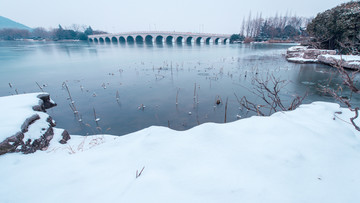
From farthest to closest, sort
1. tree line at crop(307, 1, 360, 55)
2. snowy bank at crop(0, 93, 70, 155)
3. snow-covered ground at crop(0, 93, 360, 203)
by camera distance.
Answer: tree line at crop(307, 1, 360, 55), snowy bank at crop(0, 93, 70, 155), snow-covered ground at crop(0, 93, 360, 203)

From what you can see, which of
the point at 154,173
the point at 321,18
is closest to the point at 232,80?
the point at 154,173

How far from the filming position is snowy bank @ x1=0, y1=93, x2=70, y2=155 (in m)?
3.69

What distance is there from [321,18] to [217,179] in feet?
110

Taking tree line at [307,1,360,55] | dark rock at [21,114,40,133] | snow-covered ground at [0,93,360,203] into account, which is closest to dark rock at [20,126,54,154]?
dark rock at [21,114,40,133]

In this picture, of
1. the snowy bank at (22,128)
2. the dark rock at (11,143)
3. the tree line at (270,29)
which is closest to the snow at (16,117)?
the snowy bank at (22,128)

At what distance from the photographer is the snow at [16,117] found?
155 inches

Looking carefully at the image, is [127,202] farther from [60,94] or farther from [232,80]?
[232,80]

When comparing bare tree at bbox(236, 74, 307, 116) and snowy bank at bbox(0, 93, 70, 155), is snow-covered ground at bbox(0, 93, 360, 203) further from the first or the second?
bare tree at bbox(236, 74, 307, 116)

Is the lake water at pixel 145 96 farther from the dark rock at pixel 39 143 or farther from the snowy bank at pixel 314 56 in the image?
the snowy bank at pixel 314 56

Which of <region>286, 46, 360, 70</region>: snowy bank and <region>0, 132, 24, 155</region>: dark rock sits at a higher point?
<region>286, 46, 360, 70</region>: snowy bank

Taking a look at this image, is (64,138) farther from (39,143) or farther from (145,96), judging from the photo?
(145,96)

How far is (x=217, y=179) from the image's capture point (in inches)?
79.0

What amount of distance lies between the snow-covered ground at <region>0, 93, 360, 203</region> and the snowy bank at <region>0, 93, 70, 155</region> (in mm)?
461

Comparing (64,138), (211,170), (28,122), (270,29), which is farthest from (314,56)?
(270,29)
